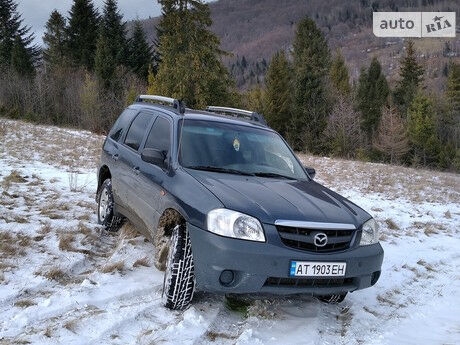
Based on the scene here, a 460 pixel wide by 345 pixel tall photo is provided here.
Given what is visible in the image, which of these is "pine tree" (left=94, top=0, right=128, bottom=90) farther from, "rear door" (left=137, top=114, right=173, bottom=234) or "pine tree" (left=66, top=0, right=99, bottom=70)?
"rear door" (left=137, top=114, right=173, bottom=234)

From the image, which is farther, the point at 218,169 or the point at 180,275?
the point at 218,169

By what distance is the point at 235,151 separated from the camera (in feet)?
15.9

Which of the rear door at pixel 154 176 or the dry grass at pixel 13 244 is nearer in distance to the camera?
the rear door at pixel 154 176

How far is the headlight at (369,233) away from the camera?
4020mm

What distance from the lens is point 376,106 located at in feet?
185

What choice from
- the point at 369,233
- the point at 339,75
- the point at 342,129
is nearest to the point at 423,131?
the point at 339,75

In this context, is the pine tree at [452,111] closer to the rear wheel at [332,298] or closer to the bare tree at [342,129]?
the bare tree at [342,129]

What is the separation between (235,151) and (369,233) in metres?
1.59

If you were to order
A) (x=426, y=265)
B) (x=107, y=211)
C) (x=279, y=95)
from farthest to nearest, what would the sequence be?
1. (x=279, y=95)
2. (x=426, y=265)
3. (x=107, y=211)

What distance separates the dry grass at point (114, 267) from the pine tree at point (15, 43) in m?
46.3

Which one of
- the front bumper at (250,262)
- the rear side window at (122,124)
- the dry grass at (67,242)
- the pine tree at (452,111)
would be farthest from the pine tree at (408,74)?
the front bumper at (250,262)

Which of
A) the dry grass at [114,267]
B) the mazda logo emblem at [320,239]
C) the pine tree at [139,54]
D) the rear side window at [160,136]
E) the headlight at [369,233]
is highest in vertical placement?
the pine tree at [139,54]

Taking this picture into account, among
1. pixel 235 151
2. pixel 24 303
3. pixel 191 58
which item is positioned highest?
pixel 191 58

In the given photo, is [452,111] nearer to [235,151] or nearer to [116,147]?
[116,147]
